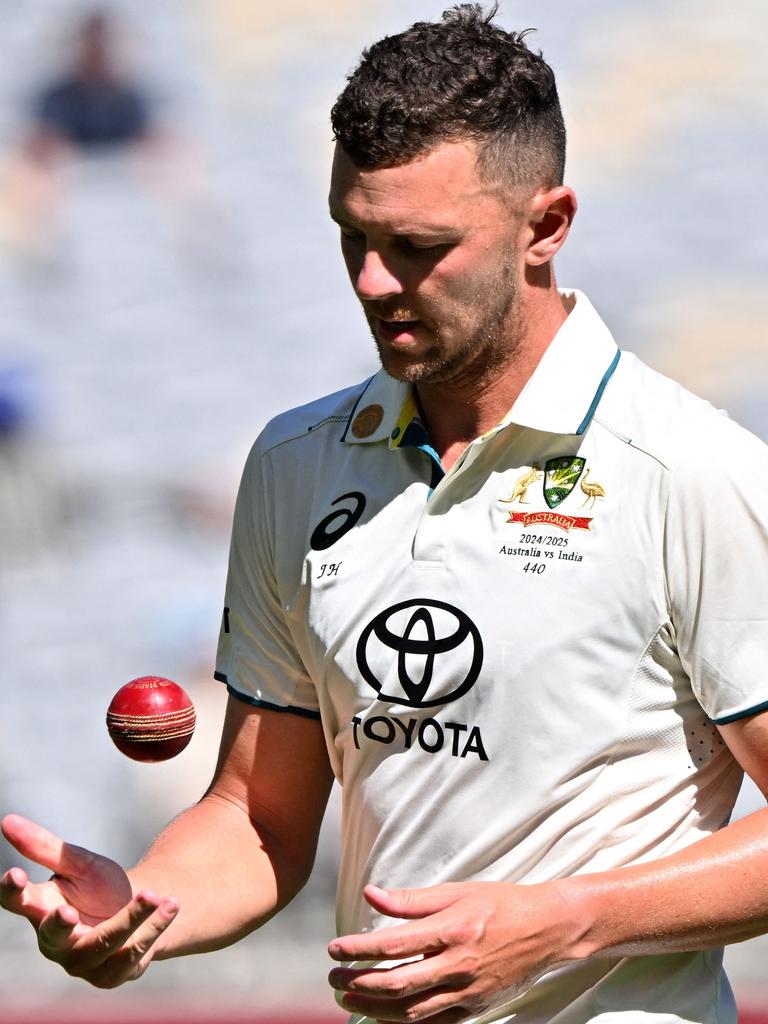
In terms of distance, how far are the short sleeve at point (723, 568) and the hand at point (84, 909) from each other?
71 centimetres

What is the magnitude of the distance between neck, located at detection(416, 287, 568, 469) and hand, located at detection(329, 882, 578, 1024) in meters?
0.61

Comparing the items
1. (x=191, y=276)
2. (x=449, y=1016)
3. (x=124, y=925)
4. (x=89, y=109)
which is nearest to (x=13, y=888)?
(x=124, y=925)

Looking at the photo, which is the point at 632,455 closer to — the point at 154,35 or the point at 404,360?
the point at 404,360

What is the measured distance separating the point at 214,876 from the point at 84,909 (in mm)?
313

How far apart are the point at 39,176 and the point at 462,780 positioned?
4.28 m

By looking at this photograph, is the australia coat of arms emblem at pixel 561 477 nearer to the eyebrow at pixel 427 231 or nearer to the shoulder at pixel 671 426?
the shoulder at pixel 671 426

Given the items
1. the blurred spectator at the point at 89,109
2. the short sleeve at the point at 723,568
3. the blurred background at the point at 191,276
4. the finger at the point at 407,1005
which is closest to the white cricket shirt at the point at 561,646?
the short sleeve at the point at 723,568

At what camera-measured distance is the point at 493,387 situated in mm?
2143

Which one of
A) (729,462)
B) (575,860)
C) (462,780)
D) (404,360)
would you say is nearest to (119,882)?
(462,780)

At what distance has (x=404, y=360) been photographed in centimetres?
204

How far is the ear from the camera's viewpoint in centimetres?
207

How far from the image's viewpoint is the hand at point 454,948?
175 cm

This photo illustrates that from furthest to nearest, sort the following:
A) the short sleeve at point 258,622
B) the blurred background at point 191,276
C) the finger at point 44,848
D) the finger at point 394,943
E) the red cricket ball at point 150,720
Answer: the blurred background at point 191,276
the red cricket ball at point 150,720
the short sleeve at point 258,622
the finger at point 44,848
the finger at point 394,943

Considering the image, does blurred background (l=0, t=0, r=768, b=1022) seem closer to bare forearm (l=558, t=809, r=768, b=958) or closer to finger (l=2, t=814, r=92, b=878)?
finger (l=2, t=814, r=92, b=878)
